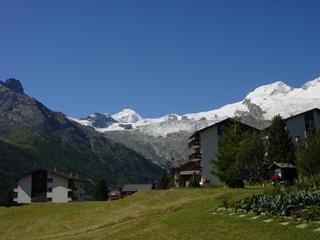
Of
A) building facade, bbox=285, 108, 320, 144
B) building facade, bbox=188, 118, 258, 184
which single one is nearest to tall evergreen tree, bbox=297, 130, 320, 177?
building facade, bbox=188, 118, 258, 184

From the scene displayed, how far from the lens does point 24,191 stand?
153m

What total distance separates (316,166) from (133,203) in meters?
23.2

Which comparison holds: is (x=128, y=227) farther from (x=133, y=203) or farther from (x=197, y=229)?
(x=133, y=203)

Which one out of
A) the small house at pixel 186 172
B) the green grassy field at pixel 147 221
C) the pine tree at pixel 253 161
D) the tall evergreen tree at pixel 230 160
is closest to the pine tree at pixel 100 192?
the small house at pixel 186 172

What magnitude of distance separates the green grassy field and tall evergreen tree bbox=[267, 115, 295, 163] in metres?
30.7

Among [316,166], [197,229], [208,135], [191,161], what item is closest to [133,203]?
[316,166]

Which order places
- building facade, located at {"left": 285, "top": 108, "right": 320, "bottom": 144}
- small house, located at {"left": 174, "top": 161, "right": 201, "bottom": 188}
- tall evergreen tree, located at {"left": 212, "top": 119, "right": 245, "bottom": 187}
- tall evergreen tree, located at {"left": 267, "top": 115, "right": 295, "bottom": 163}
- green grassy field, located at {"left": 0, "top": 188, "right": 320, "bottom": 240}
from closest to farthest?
green grassy field, located at {"left": 0, "top": 188, "right": 320, "bottom": 240} → tall evergreen tree, located at {"left": 212, "top": 119, "right": 245, "bottom": 187} → tall evergreen tree, located at {"left": 267, "top": 115, "right": 295, "bottom": 163} → building facade, located at {"left": 285, "top": 108, "right": 320, "bottom": 144} → small house, located at {"left": 174, "top": 161, "right": 201, "bottom": 188}

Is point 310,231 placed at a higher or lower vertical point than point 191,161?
lower

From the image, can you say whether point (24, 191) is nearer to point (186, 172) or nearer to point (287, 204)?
point (186, 172)

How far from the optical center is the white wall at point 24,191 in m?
153

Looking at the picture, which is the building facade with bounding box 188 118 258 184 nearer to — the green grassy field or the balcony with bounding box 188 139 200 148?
the balcony with bounding box 188 139 200 148

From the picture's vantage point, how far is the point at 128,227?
4416 cm

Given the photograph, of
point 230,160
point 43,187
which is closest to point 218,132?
point 230,160

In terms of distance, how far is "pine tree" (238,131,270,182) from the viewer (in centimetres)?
6488
